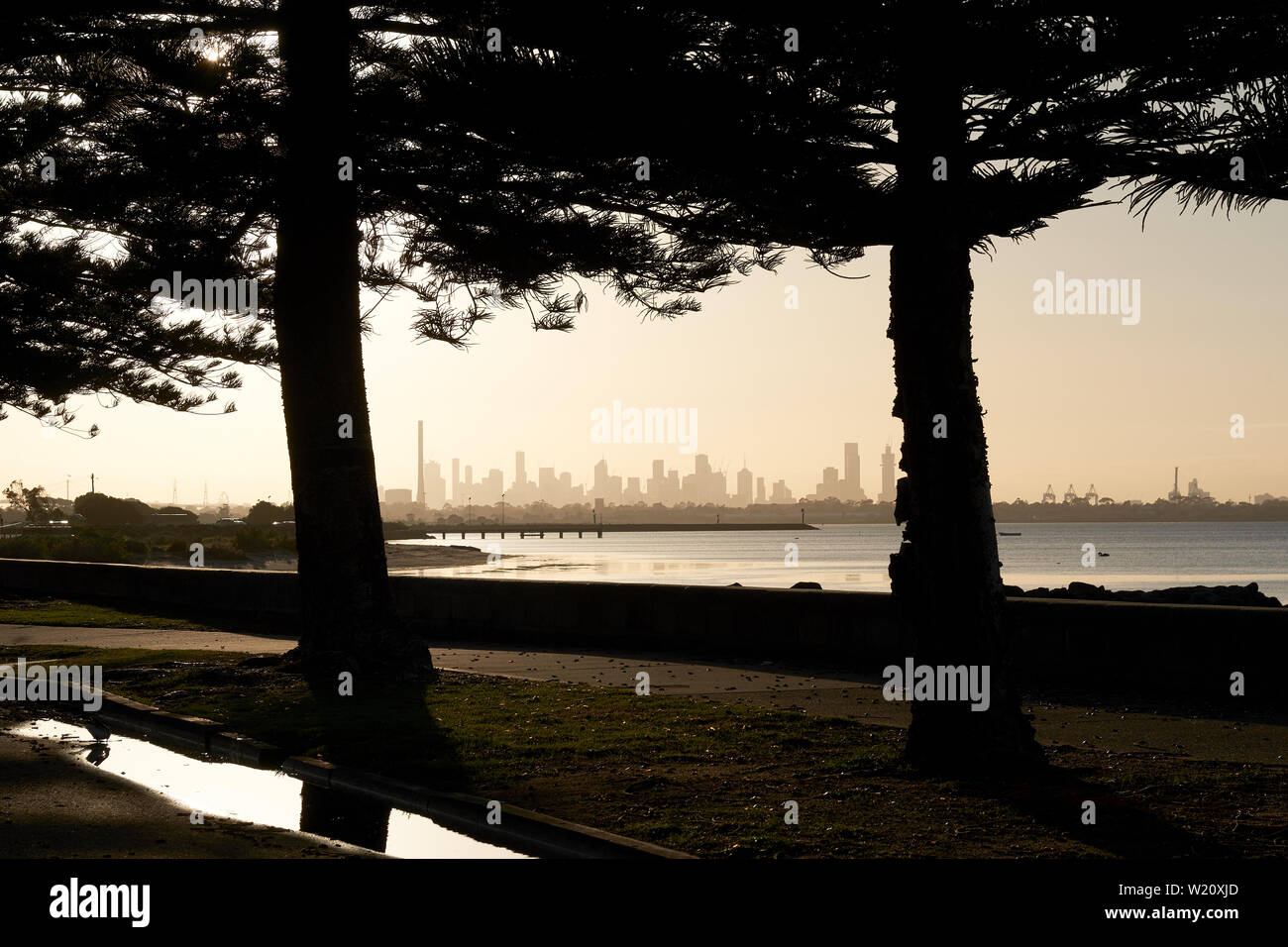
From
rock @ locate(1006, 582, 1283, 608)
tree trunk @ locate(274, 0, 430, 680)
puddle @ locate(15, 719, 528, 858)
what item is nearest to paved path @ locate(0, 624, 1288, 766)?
tree trunk @ locate(274, 0, 430, 680)

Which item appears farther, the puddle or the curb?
the puddle

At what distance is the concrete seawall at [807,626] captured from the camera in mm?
11047

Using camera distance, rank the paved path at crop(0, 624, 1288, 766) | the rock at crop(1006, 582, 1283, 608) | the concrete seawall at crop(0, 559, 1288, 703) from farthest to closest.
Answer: the rock at crop(1006, 582, 1283, 608), the concrete seawall at crop(0, 559, 1288, 703), the paved path at crop(0, 624, 1288, 766)

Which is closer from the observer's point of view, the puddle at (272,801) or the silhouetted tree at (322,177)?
the puddle at (272,801)

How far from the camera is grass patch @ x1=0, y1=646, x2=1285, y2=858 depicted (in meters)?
6.32

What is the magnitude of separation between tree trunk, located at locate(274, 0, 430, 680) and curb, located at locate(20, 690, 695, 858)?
2246 mm

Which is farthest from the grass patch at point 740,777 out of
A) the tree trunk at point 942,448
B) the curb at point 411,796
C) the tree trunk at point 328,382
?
the tree trunk at point 328,382

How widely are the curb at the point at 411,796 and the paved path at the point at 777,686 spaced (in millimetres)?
3857

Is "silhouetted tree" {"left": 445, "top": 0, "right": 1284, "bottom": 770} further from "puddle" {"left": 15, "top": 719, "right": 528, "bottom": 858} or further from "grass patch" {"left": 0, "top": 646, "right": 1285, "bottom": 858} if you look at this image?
"puddle" {"left": 15, "top": 719, "right": 528, "bottom": 858}

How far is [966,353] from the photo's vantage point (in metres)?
8.27

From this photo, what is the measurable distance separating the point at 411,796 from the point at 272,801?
91 cm

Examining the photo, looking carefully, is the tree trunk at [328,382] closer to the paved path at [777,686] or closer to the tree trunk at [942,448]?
the paved path at [777,686]
